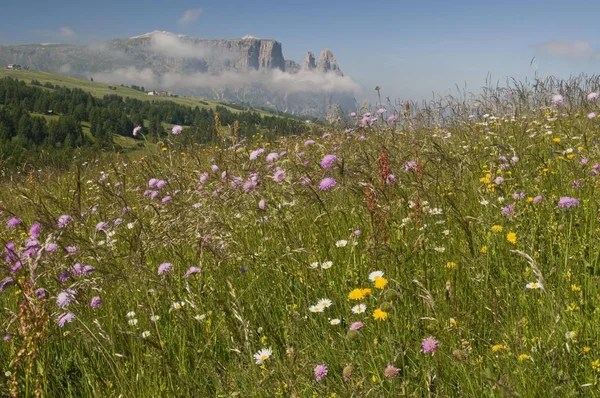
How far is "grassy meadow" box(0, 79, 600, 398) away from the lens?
5.58 feet

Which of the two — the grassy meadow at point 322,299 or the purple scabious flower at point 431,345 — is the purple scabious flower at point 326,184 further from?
the purple scabious flower at point 431,345

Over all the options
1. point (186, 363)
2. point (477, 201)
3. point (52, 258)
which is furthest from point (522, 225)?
point (52, 258)

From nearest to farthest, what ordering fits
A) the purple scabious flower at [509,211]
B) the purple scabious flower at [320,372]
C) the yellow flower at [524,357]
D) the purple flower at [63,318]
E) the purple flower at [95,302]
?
the yellow flower at [524,357], the purple scabious flower at [320,372], the purple flower at [63,318], the purple flower at [95,302], the purple scabious flower at [509,211]

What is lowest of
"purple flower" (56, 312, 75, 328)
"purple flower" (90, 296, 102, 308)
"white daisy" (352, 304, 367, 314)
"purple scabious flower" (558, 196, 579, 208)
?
"purple flower" (90, 296, 102, 308)

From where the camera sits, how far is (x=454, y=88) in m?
9.89

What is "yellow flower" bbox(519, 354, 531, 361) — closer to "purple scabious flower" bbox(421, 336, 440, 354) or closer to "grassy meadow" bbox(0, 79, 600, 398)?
"grassy meadow" bbox(0, 79, 600, 398)

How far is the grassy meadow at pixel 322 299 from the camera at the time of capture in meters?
1.70

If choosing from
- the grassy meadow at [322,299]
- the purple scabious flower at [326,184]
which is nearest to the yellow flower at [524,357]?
the grassy meadow at [322,299]

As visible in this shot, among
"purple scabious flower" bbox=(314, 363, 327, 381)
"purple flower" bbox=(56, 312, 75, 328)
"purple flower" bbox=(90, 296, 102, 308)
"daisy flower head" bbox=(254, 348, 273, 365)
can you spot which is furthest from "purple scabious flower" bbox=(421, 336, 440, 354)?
"purple flower" bbox=(90, 296, 102, 308)

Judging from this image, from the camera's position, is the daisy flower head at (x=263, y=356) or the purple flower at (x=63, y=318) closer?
the daisy flower head at (x=263, y=356)

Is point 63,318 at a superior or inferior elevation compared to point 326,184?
inferior

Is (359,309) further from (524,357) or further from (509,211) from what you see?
(509,211)

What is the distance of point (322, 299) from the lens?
2.52 metres

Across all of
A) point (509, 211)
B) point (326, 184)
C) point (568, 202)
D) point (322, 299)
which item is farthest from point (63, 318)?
point (568, 202)
